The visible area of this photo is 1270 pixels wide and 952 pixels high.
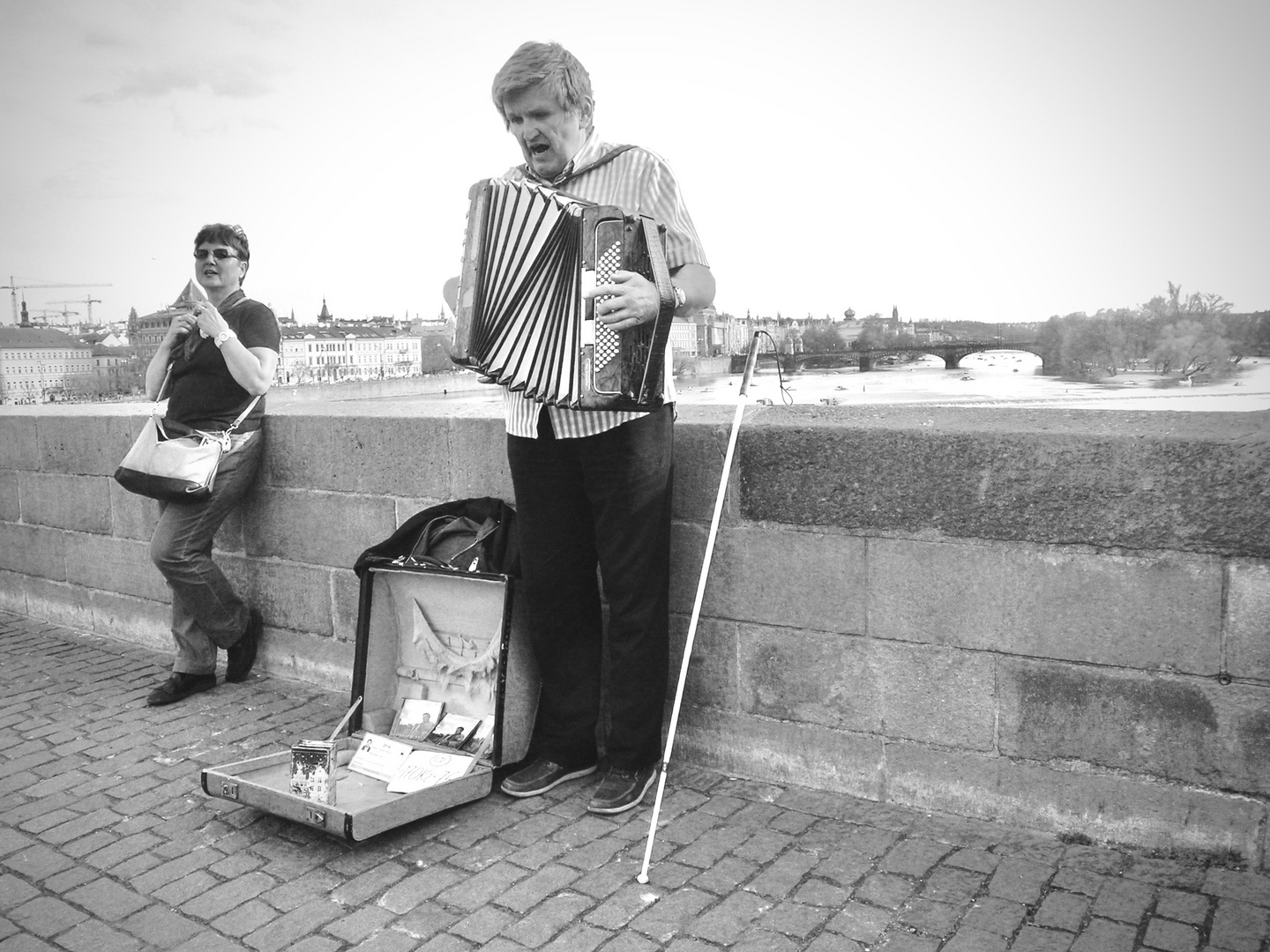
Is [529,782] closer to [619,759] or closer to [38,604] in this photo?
[619,759]

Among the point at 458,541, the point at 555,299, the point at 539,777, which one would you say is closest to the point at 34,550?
the point at 458,541

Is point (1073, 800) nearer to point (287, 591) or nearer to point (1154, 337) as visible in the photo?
point (1154, 337)

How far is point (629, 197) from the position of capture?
3279mm

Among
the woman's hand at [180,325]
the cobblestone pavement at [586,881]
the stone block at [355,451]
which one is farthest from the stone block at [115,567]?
the cobblestone pavement at [586,881]

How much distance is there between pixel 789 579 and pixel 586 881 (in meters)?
1.17

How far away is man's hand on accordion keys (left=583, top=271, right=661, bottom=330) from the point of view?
115 inches

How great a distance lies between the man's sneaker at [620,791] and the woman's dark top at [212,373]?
2504 mm

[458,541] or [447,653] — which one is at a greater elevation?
[458,541]

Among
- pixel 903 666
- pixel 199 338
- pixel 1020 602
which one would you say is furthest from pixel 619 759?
pixel 199 338

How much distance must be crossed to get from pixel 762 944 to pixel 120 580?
4.60 metres

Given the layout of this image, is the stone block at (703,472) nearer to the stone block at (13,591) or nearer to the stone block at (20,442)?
the stone block at (20,442)

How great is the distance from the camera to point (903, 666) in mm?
3367

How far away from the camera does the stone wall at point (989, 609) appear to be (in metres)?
2.90

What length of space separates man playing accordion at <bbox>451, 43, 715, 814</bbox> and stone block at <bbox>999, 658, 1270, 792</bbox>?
1.15 m
